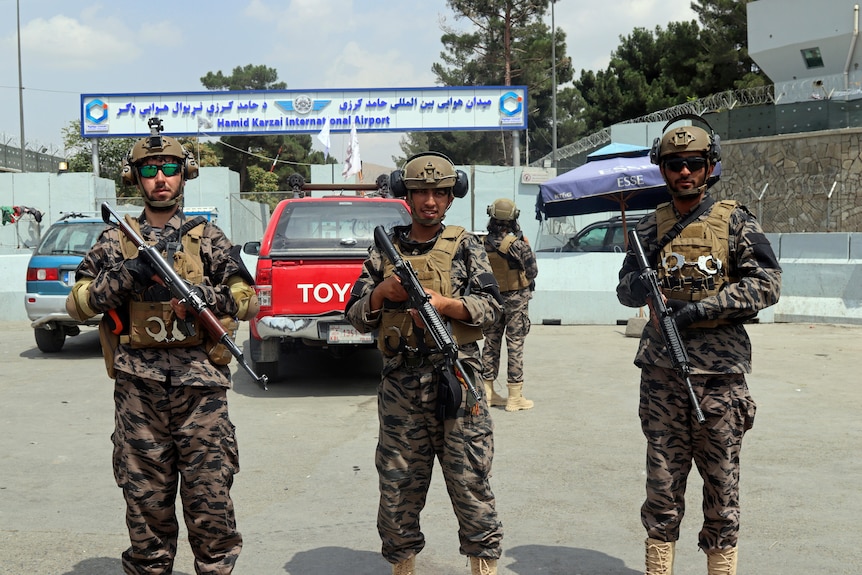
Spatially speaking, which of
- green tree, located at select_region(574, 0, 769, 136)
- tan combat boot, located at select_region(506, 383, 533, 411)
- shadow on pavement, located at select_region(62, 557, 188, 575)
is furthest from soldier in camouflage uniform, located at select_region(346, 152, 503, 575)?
green tree, located at select_region(574, 0, 769, 136)

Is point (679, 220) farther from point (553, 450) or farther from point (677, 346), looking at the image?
point (553, 450)

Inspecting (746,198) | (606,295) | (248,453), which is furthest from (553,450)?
(746,198)

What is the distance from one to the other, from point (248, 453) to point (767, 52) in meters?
34.2

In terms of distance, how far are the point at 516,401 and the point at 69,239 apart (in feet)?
21.9

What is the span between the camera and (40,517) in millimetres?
5145


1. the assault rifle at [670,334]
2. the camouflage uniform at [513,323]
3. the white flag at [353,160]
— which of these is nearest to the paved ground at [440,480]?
the camouflage uniform at [513,323]

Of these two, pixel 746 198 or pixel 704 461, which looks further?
pixel 746 198

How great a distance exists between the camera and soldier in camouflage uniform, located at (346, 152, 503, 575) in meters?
3.75

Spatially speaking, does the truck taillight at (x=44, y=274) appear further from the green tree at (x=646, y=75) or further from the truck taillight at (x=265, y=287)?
the green tree at (x=646, y=75)

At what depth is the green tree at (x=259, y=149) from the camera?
51.0 metres

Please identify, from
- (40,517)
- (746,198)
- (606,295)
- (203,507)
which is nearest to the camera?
(203,507)

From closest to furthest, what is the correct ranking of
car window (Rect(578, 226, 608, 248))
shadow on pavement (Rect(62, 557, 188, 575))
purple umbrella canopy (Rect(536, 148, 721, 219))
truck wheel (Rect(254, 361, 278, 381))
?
shadow on pavement (Rect(62, 557, 188, 575)) < truck wheel (Rect(254, 361, 278, 381)) < purple umbrella canopy (Rect(536, 148, 721, 219)) < car window (Rect(578, 226, 608, 248))

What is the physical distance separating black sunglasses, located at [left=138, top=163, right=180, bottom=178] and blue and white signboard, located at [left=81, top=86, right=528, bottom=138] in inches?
915

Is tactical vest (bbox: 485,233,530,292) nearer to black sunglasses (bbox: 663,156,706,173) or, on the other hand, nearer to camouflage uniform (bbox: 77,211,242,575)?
black sunglasses (bbox: 663,156,706,173)
